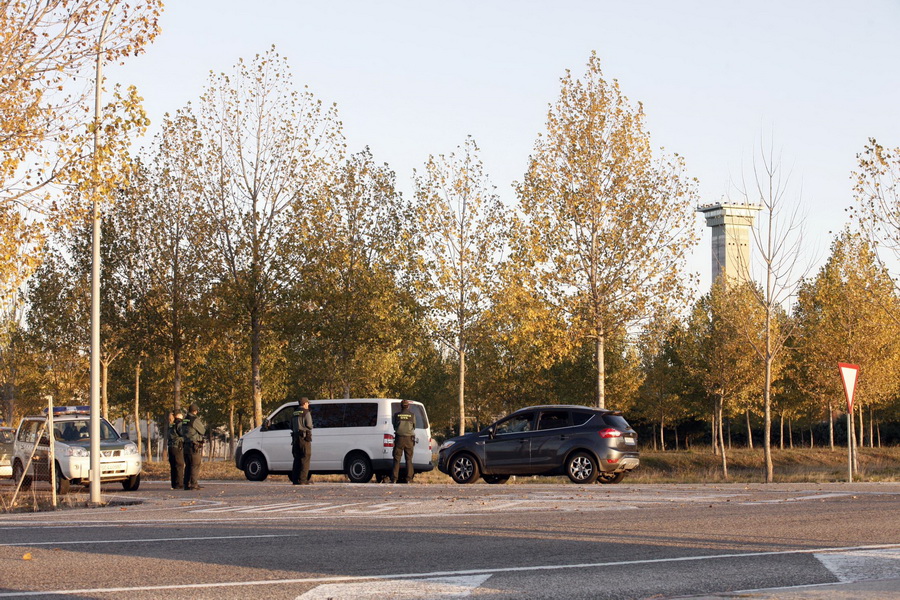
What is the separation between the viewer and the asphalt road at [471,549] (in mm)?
7707

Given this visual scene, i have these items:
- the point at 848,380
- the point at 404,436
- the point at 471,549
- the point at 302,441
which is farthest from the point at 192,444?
the point at 848,380

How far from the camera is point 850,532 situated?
1103 centimetres

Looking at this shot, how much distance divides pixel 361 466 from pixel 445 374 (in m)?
50.8

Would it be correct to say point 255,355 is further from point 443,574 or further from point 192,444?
point 443,574

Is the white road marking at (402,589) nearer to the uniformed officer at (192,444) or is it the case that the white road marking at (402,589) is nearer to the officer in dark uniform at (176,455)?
the uniformed officer at (192,444)

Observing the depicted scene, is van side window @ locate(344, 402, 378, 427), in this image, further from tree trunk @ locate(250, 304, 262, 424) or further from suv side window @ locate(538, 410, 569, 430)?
tree trunk @ locate(250, 304, 262, 424)

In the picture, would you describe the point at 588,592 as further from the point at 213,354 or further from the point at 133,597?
the point at 213,354

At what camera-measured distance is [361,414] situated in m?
24.1

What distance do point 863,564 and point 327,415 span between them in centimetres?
1693

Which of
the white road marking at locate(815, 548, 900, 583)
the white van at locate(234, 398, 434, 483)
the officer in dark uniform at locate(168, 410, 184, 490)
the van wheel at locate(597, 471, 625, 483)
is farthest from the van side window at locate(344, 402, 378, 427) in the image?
the white road marking at locate(815, 548, 900, 583)

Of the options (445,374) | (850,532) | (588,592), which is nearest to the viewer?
(588,592)

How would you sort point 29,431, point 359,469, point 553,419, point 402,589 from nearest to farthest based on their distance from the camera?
1. point 402,589
2. point 29,431
3. point 553,419
4. point 359,469

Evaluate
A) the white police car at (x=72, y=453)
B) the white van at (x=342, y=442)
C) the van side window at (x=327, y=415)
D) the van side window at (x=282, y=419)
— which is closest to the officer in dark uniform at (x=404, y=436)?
the white van at (x=342, y=442)

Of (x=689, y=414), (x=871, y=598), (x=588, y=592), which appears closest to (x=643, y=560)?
(x=588, y=592)
